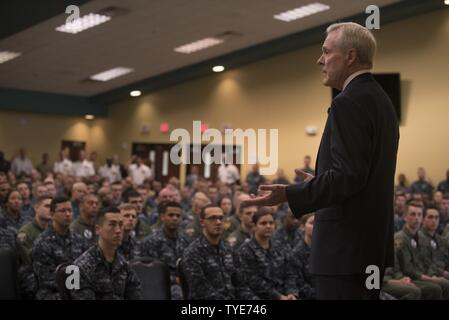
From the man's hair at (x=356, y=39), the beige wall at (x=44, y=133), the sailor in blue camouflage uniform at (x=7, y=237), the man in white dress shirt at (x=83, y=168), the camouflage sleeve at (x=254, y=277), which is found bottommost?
the camouflage sleeve at (x=254, y=277)

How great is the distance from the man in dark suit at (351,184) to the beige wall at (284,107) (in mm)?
3739

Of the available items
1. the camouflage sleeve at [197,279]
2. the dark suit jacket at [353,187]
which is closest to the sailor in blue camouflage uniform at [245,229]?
the camouflage sleeve at [197,279]

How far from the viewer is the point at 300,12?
849 cm

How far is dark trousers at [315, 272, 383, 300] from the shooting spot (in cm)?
142

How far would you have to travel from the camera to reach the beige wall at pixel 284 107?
7852 mm

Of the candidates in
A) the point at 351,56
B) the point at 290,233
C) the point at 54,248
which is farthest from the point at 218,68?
the point at 351,56

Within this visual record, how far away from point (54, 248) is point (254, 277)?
1251mm

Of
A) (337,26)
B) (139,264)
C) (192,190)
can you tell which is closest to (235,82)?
(192,190)

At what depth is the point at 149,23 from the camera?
872 cm

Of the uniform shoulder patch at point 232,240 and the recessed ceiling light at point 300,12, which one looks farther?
the recessed ceiling light at point 300,12

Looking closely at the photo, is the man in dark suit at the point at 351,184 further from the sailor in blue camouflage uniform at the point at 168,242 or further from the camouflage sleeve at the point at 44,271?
the sailor in blue camouflage uniform at the point at 168,242

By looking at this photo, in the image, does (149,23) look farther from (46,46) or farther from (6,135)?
(6,135)

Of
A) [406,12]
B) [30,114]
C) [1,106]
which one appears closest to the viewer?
[406,12]

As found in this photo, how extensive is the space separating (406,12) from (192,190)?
3851 millimetres
